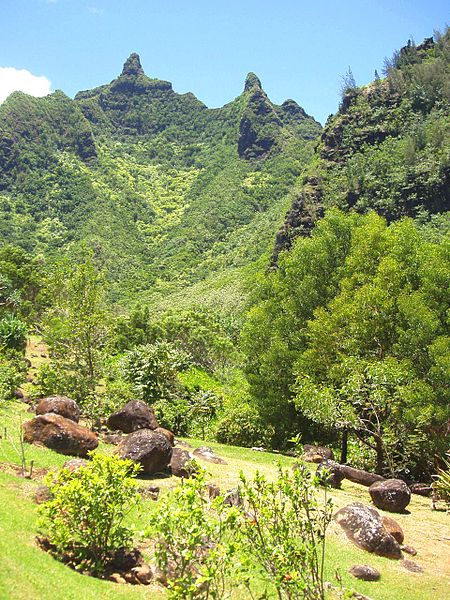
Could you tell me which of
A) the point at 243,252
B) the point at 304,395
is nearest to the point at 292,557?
the point at 304,395

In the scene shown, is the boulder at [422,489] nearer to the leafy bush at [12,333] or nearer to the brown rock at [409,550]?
the brown rock at [409,550]

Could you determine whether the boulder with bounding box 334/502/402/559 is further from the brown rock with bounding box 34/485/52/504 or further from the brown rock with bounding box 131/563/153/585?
the brown rock with bounding box 34/485/52/504

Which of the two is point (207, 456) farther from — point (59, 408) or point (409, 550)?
point (409, 550)

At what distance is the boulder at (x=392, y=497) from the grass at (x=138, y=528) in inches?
14.1

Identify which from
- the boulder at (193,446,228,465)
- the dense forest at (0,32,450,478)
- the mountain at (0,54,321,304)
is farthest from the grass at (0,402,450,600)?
the mountain at (0,54,321,304)

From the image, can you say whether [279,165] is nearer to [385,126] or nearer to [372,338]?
[385,126]

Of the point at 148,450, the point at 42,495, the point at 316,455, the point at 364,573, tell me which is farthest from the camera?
the point at 316,455

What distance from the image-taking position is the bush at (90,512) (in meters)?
7.89

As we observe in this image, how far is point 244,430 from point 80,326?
36.3ft

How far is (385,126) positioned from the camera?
9056cm

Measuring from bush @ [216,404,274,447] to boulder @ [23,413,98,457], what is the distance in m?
14.1

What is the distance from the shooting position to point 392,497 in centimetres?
1499

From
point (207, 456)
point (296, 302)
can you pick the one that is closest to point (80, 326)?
point (207, 456)

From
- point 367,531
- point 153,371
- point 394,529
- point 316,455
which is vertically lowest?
point 316,455
